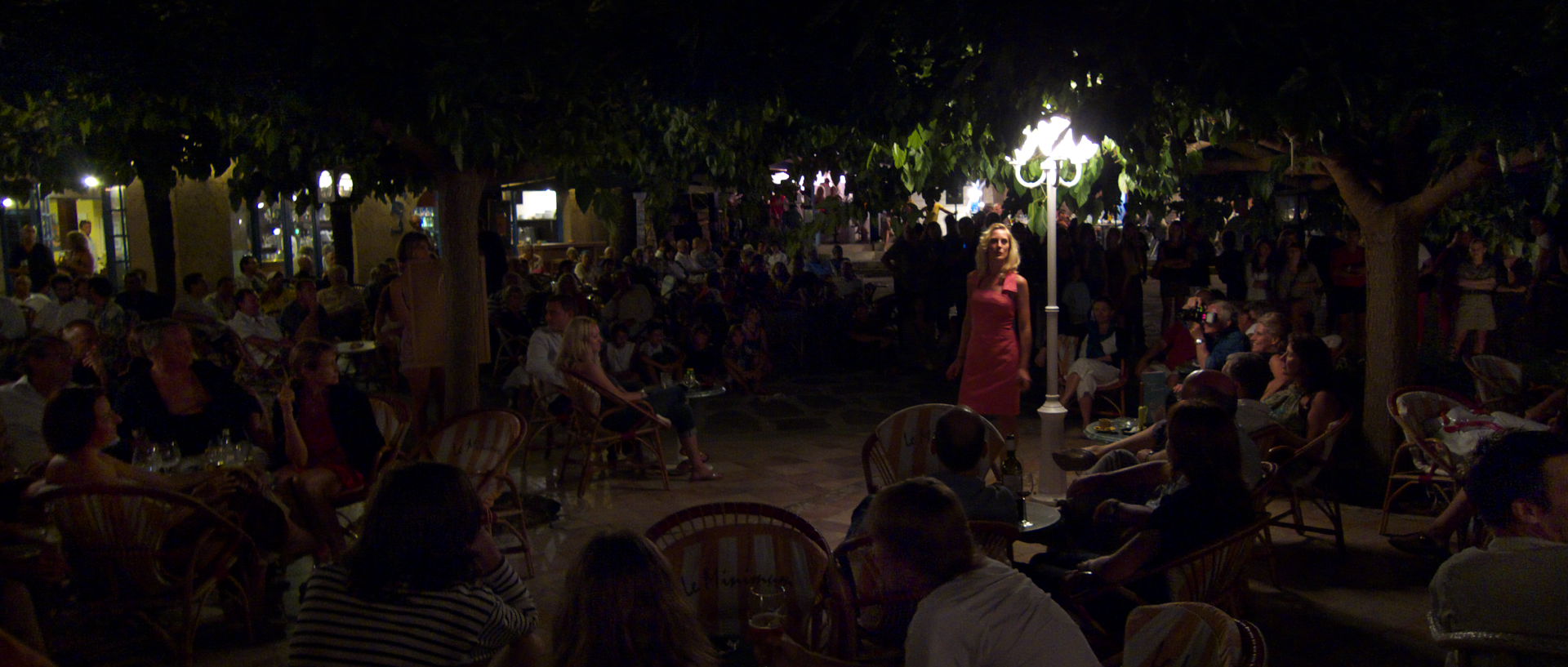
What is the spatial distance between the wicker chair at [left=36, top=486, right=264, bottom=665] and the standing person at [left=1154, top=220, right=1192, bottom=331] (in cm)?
1144

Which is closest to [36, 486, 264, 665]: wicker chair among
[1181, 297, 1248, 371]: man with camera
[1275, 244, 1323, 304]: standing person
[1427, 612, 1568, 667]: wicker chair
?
[1427, 612, 1568, 667]: wicker chair

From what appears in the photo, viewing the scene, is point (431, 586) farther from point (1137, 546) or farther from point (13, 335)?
point (13, 335)

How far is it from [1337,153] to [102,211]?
60.6 ft

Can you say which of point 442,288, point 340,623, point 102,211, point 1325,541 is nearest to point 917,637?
point 340,623

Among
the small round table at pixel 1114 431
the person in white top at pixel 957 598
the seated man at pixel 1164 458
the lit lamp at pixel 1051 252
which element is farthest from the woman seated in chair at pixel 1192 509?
the lit lamp at pixel 1051 252

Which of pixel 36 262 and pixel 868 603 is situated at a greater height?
pixel 36 262

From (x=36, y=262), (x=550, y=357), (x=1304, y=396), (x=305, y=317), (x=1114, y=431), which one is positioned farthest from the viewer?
(x=36, y=262)

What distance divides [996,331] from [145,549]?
459 centimetres

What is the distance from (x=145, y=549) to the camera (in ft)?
13.5

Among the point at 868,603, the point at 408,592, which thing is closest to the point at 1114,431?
the point at 868,603

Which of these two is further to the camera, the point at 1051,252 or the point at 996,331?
the point at 996,331

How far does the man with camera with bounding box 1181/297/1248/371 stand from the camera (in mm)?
7598

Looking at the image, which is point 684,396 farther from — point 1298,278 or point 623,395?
point 1298,278

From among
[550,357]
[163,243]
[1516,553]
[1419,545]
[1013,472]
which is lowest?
[1419,545]
